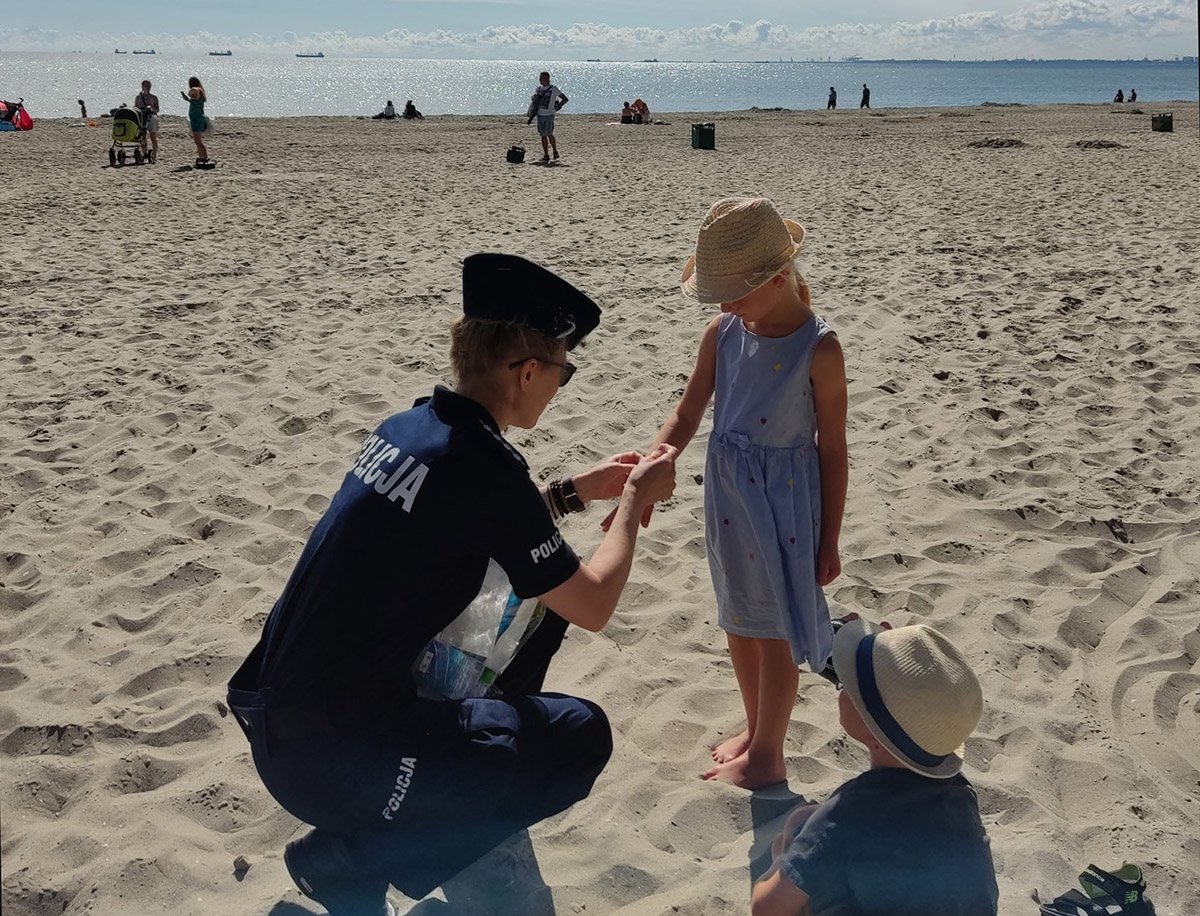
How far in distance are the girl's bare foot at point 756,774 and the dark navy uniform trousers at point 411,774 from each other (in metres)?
0.62

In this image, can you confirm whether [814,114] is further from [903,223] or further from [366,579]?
[366,579]

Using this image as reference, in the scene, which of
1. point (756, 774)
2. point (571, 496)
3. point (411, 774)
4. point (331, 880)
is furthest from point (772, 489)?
point (331, 880)

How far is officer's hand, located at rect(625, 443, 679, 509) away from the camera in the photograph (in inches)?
90.3

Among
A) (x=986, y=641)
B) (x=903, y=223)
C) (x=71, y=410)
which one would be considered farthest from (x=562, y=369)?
(x=903, y=223)

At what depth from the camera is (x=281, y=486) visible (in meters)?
4.46

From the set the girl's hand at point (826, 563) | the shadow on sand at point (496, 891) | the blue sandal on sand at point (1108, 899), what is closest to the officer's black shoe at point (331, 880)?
the shadow on sand at point (496, 891)

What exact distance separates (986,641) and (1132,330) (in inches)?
161

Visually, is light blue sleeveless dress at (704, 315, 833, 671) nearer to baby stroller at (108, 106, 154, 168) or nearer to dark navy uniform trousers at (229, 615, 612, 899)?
dark navy uniform trousers at (229, 615, 612, 899)

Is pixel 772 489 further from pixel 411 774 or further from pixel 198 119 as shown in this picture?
pixel 198 119

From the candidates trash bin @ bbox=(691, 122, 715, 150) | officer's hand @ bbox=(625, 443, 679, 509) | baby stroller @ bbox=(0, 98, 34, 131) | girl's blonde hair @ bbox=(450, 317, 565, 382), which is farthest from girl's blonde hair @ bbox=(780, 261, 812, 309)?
baby stroller @ bbox=(0, 98, 34, 131)

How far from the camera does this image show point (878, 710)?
1.97 metres

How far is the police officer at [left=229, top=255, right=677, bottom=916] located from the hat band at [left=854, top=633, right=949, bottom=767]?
522 mm

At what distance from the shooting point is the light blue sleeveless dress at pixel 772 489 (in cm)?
249

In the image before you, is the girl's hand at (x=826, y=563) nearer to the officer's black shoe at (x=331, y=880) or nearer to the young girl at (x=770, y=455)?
the young girl at (x=770, y=455)
